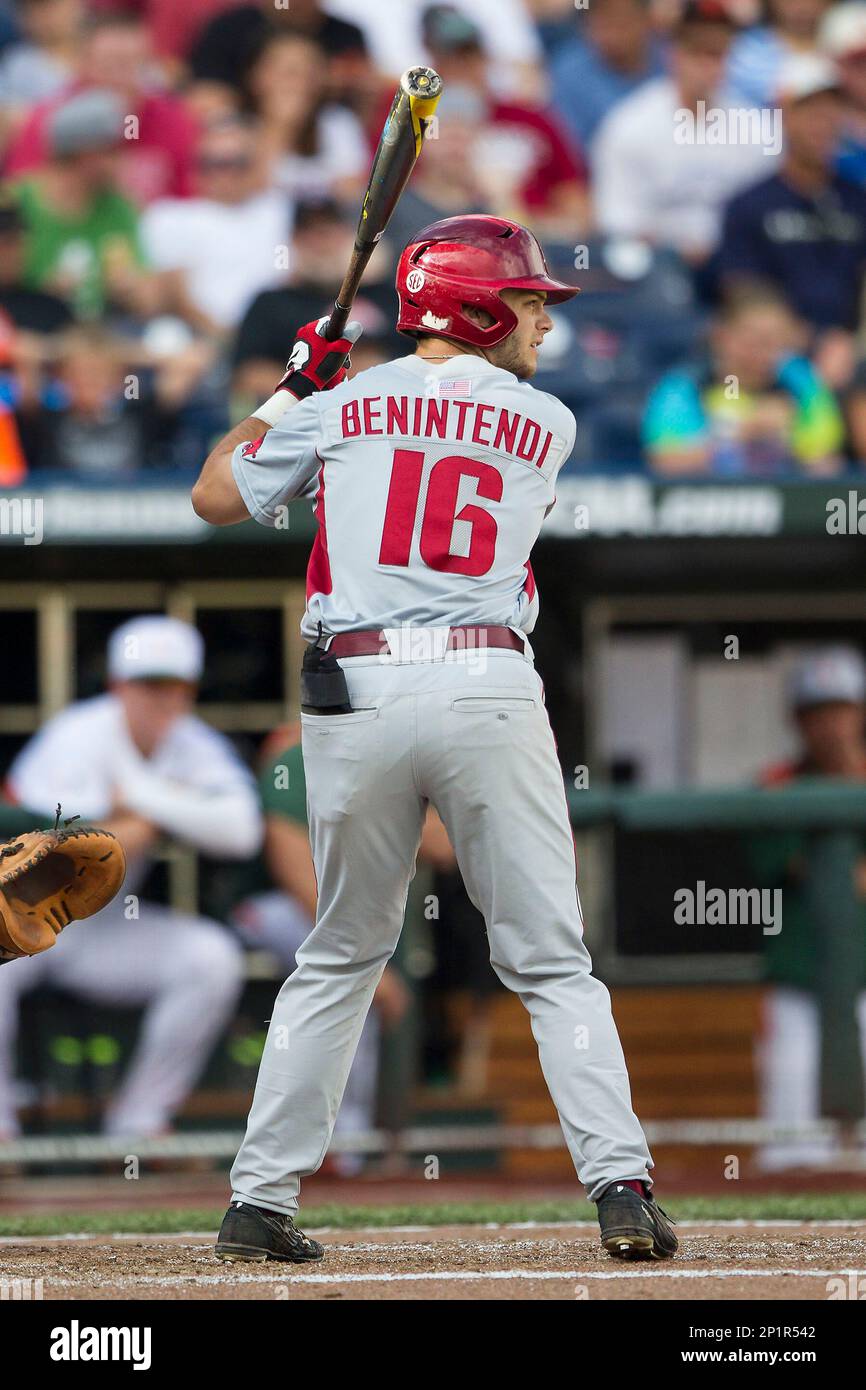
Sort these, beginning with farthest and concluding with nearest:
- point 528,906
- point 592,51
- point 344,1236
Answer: point 592,51
point 344,1236
point 528,906

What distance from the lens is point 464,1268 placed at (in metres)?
3.61

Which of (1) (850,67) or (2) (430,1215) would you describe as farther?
(1) (850,67)

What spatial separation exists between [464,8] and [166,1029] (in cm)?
559

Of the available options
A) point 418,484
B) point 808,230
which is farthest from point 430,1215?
point 808,230

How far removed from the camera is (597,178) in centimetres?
952

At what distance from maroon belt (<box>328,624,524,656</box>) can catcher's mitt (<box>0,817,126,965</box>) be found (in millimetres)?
622

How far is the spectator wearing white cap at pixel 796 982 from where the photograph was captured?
6645mm

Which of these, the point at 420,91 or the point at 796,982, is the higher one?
the point at 420,91

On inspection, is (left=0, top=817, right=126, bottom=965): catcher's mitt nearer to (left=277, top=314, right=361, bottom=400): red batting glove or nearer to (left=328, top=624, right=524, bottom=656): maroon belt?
(left=328, top=624, right=524, bottom=656): maroon belt

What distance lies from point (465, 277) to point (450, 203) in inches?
205

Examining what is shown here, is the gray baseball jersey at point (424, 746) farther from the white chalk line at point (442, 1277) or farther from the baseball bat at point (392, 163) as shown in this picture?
the baseball bat at point (392, 163)

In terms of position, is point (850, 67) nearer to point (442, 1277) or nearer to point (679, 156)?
point (679, 156)

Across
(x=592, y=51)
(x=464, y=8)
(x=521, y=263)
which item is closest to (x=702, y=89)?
(x=592, y=51)

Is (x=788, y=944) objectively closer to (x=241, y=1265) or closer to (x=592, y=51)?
(x=241, y=1265)
